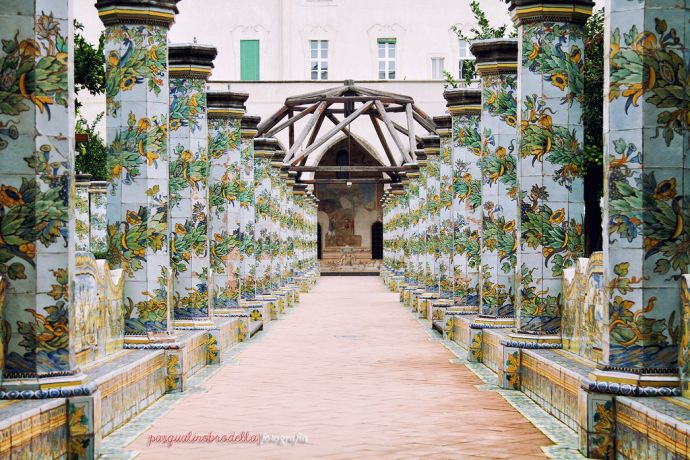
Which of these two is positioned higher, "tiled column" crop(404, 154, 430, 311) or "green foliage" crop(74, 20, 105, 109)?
"green foliage" crop(74, 20, 105, 109)

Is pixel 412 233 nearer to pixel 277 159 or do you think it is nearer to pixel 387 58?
pixel 277 159

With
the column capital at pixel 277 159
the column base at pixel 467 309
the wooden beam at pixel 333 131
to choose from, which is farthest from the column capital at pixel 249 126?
the wooden beam at pixel 333 131

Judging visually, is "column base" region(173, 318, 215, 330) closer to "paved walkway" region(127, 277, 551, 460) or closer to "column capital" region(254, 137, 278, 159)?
"paved walkway" region(127, 277, 551, 460)

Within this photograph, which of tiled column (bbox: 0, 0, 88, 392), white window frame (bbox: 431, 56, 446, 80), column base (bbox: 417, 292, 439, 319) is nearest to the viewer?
tiled column (bbox: 0, 0, 88, 392)

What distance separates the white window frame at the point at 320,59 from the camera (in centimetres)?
4962

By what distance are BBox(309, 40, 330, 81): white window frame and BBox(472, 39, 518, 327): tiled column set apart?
35.3m

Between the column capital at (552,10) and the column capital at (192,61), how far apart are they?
4.69 meters

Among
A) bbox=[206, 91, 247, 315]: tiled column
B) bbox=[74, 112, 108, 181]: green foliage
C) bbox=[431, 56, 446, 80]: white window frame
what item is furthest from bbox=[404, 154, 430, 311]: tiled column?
bbox=[431, 56, 446, 80]: white window frame

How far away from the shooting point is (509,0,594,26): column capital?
1118cm

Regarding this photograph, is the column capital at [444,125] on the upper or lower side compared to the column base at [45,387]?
upper

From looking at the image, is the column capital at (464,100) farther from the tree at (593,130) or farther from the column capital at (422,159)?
the column capital at (422,159)

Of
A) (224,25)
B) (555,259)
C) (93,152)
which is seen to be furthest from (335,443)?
(224,25)

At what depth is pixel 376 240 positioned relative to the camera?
172 feet

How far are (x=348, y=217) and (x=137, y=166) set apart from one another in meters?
40.7
